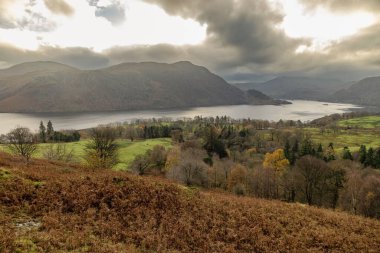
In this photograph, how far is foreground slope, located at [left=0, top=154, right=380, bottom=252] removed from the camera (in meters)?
13.1

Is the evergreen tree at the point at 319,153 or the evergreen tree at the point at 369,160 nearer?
the evergreen tree at the point at 369,160

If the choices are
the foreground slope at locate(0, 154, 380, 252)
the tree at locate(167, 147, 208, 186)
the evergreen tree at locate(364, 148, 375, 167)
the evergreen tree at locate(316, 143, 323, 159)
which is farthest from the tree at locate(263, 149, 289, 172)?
the foreground slope at locate(0, 154, 380, 252)

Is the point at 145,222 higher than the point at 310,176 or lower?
higher

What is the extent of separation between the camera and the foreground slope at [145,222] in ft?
42.9

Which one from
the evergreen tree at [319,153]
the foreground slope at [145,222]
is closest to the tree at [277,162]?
the evergreen tree at [319,153]

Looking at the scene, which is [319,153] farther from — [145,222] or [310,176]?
[145,222]

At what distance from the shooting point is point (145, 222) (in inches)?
624

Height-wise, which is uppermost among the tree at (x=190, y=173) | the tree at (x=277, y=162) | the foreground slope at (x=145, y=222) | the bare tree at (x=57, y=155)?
the foreground slope at (x=145, y=222)

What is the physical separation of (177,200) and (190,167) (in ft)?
147

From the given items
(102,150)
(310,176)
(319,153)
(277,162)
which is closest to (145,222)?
(102,150)

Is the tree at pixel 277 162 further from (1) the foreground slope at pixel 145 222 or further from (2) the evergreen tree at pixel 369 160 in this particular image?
(1) the foreground slope at pixel 145 222

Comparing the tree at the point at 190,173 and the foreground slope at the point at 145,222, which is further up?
the foreground slope at the point at 145,222

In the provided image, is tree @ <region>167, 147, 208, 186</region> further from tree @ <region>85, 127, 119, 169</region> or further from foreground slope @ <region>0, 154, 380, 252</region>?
foreground slope @ <region>0, 154, 380, 252</region>

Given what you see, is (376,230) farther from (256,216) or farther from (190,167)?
(190,167)
